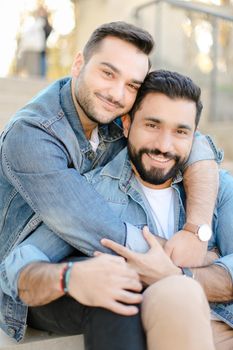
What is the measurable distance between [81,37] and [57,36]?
2.67 meters

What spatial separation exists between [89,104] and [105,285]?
87 centimetres

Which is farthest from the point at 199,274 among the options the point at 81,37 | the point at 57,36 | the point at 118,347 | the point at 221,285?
the point at 57,36

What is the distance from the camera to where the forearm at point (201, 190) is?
2225 millimetres

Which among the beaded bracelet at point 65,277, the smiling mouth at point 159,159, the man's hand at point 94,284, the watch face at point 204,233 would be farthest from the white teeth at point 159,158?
the beaded bracelet at point 65,277

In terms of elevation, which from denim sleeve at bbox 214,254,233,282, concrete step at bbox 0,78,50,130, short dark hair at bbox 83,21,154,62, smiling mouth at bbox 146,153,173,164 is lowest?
concrete step at bbox 0,78,50,130

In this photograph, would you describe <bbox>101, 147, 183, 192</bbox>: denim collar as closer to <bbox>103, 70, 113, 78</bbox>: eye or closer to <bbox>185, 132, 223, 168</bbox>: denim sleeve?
<bbox>185, 132, 223, 168</bbox>: denim sleeve

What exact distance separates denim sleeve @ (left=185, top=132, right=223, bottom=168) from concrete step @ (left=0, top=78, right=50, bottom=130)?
3035 mm

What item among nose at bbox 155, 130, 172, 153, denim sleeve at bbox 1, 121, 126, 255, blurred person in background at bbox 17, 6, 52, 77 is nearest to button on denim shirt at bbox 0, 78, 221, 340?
denim sleeve at bbox 1, 121, 126, 255

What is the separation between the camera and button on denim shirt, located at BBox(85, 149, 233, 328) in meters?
2.29

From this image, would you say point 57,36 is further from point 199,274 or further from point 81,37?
point 199,274

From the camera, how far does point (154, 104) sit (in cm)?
236

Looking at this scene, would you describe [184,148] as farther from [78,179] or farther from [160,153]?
[78,179]

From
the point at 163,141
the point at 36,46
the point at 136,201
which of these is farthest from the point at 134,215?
the point at 36,46

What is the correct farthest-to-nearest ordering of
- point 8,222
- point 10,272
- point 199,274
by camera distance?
point 8,222, point 199,274, point 10,272
